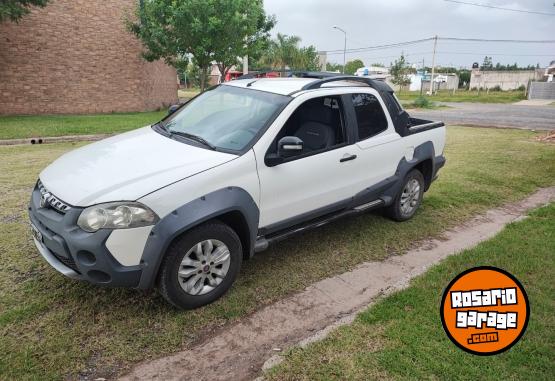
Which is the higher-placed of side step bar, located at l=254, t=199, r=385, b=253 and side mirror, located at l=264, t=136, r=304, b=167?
side mirror, located at l=264, t=136, r=304, b=167

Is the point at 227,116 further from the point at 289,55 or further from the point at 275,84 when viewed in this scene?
the point at 289,55

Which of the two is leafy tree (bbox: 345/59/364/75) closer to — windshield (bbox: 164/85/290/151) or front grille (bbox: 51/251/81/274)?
windshield (bbox: 164/85/290/151)

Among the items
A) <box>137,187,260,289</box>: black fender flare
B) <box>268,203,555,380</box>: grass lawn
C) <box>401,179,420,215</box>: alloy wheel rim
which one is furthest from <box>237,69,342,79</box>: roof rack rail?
<box>268,203,555,380</box>: grass lawn

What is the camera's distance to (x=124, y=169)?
311cm

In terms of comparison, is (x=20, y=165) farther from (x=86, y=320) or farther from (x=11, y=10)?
(x=11, y=10)

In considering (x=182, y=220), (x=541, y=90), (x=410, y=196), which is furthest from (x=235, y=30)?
(x=541, y=90)

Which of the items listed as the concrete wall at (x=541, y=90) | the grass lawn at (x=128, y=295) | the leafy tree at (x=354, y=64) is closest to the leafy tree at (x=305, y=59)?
the concrete wall at (x=541, y=90)

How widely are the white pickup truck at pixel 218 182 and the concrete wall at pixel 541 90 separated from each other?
4362 cm

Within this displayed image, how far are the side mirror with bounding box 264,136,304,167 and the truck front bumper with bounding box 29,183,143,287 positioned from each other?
1317 mm

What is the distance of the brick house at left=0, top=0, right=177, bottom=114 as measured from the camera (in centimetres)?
1612

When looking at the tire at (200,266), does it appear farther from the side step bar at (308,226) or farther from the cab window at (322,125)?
the cab window at (322,125)

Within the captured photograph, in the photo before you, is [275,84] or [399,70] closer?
[275,84]

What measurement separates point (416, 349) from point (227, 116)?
2.51 meters

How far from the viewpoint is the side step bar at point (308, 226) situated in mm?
3497
